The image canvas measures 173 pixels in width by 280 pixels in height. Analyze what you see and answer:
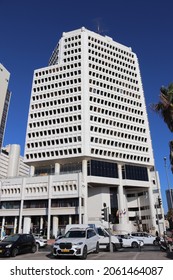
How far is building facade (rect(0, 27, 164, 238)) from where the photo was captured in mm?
55312

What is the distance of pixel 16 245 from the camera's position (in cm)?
1602

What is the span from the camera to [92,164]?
5816cm

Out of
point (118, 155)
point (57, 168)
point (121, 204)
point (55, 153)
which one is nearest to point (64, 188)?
point (57, 168)

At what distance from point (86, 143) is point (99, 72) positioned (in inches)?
950

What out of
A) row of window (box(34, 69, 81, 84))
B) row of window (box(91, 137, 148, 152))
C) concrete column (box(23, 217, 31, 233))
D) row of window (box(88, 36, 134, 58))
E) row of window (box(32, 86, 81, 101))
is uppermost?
row of window (box(88, 36, 134, 58))

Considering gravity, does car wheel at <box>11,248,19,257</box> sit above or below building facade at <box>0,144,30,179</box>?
below

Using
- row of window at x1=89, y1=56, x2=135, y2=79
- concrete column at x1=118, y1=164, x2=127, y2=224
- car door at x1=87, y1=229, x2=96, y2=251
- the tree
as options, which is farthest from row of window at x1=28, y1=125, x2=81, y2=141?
car door at x1=87, y1=229, x2=96, y2=251

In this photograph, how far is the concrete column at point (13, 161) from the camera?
169 metres

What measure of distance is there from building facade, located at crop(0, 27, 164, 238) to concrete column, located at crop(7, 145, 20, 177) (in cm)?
11245

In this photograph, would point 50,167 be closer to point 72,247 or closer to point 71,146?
point 71,146

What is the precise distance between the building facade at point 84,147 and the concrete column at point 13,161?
112 m

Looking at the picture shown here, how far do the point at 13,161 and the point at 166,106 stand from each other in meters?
165

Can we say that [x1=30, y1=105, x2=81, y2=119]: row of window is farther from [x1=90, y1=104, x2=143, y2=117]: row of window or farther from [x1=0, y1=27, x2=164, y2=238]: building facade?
[x1=90, y1=104, x2=143, y2=117]: row of window
